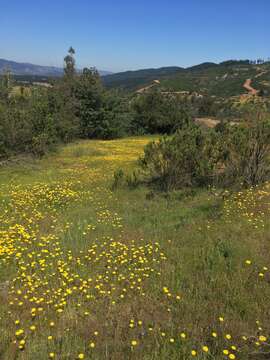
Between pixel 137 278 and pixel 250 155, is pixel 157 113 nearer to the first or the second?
pixel 250 155

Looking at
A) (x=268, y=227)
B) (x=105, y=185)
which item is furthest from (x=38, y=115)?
(x=268, y=227)

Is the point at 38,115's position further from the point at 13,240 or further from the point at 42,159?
the point at 13,240

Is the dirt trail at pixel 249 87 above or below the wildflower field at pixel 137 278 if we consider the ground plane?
above

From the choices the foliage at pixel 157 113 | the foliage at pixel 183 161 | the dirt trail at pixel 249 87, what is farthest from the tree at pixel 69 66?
the dirt trail at pixel 249 87

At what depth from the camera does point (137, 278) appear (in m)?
4.95

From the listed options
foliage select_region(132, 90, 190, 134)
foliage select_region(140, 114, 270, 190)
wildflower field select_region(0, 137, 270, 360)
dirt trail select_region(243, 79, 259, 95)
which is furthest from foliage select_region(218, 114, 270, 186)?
dirt trail select_region(243, 79, 259, 95)

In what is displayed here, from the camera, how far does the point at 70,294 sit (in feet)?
14.9

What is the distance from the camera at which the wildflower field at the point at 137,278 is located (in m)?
A: 3.56

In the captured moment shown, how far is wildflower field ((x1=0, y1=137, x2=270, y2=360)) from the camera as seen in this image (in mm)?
3557

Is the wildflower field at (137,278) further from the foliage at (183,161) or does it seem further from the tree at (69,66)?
the tree at (69,66)

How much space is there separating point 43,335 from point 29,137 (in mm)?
16197

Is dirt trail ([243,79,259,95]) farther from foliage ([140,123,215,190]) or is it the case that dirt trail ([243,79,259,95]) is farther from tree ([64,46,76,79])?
foliage ([140,123,215,190])

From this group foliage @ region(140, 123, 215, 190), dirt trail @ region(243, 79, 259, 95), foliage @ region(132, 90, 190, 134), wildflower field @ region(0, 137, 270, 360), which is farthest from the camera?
dirt trail @ region(243, 79, 259, 95)

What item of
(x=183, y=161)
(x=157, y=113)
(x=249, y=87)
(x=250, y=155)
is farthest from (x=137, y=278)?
(x=249, y=87)
